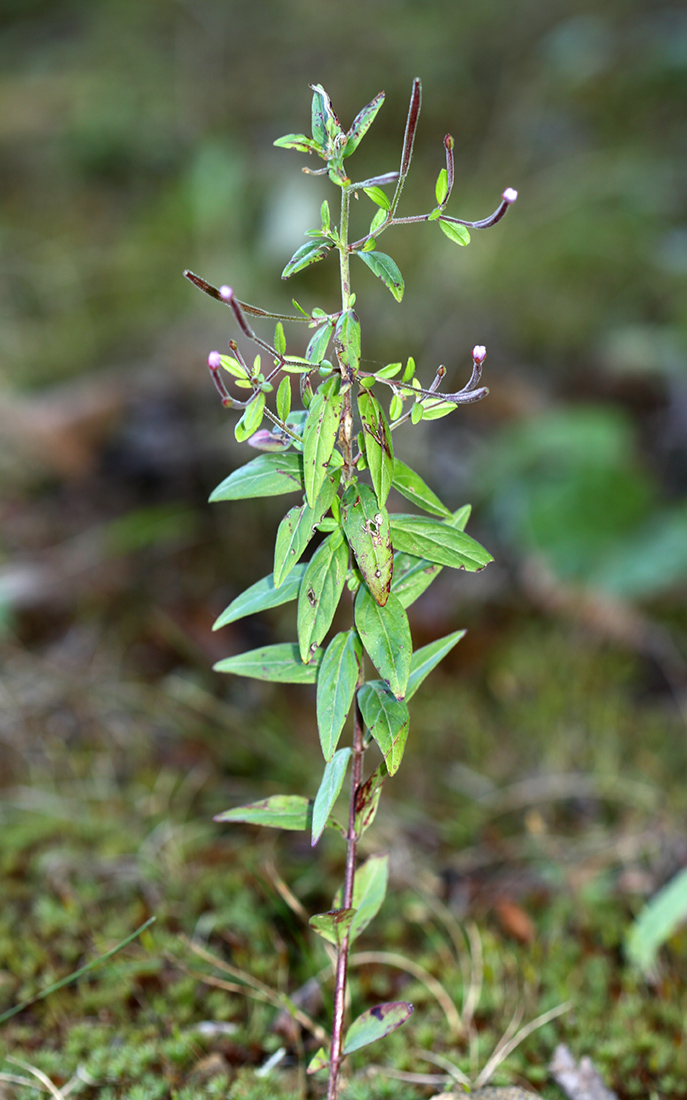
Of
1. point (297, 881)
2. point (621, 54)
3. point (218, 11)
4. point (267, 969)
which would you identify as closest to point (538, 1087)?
point (267, 969)

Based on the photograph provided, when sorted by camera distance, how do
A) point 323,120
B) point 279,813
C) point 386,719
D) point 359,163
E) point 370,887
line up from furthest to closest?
1. point 359,163
2. point 370,887
3. point 279,813
4. point 386,719
5. point 323,120

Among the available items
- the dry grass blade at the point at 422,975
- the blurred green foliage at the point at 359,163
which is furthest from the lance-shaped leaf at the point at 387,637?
the blurred green foliage at the point at 359,163

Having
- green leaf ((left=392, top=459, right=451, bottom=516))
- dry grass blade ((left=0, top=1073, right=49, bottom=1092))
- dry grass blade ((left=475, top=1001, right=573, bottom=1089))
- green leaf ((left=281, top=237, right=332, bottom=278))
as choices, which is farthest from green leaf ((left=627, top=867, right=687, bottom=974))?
green leaf ((left=281, top=237, right=332, bottom=278))

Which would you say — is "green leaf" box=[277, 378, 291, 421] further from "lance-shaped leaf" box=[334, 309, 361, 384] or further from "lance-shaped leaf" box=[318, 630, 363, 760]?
"lance-shaped leaf" box=[318, 630, 363, 760]

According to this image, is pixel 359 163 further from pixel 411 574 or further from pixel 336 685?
pixel 336 685

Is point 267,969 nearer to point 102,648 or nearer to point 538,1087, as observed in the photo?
point 538,1087

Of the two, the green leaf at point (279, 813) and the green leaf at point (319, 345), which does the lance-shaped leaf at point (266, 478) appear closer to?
the green leaf at point (319, 345)

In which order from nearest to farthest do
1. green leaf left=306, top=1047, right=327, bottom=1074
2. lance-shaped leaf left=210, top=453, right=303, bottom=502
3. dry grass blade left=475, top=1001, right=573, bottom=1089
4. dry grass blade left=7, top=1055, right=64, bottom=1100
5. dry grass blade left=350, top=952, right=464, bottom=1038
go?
lance-shaped leaf left=210, top=453, right=303, bottom=502
green leaf left=306, top=1047, right=327, bottom=1074
dry grass blade left=7, top=1055, right=64, bottom=1100
dry grass blade left=475, top=1001, right=573, bottom=1089
dry grass blade left=350, top=952, right=464, bottom=1038

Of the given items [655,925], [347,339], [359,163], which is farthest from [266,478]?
[359,163]
